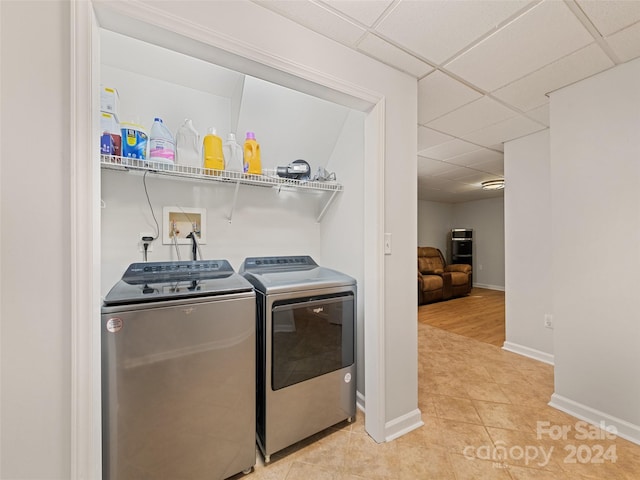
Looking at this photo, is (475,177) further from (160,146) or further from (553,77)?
(160,146)

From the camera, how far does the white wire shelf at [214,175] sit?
4.13 ft

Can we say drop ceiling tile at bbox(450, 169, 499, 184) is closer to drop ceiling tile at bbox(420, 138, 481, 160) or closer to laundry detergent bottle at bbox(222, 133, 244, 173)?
drop ceiling tile at bbox(420, 138, 481, 160)

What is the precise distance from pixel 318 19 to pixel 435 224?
646 centimetres

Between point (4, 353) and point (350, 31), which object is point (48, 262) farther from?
point (350, 31)

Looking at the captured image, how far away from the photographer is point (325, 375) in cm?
156

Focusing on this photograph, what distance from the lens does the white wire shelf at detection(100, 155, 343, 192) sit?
1.25 metres

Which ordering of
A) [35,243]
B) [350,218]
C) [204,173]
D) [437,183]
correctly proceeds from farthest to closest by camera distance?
[437,183] < [350,218] < [204,173] < [35,243]

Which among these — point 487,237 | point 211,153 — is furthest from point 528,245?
point 487,237

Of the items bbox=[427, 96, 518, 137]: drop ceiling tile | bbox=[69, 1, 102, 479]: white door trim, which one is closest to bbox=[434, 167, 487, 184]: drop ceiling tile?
bbox=[427, 96, 518, 137]: drop ceiling tile

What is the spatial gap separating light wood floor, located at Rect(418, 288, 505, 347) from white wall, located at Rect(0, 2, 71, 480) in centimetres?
374

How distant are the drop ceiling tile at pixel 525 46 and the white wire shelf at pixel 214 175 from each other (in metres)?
1.14

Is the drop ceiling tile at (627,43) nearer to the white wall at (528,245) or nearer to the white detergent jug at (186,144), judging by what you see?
the white wall at (528,245)

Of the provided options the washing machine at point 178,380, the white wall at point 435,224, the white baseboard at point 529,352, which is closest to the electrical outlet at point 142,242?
the washing machine at point 178,380

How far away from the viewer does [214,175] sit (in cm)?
153
